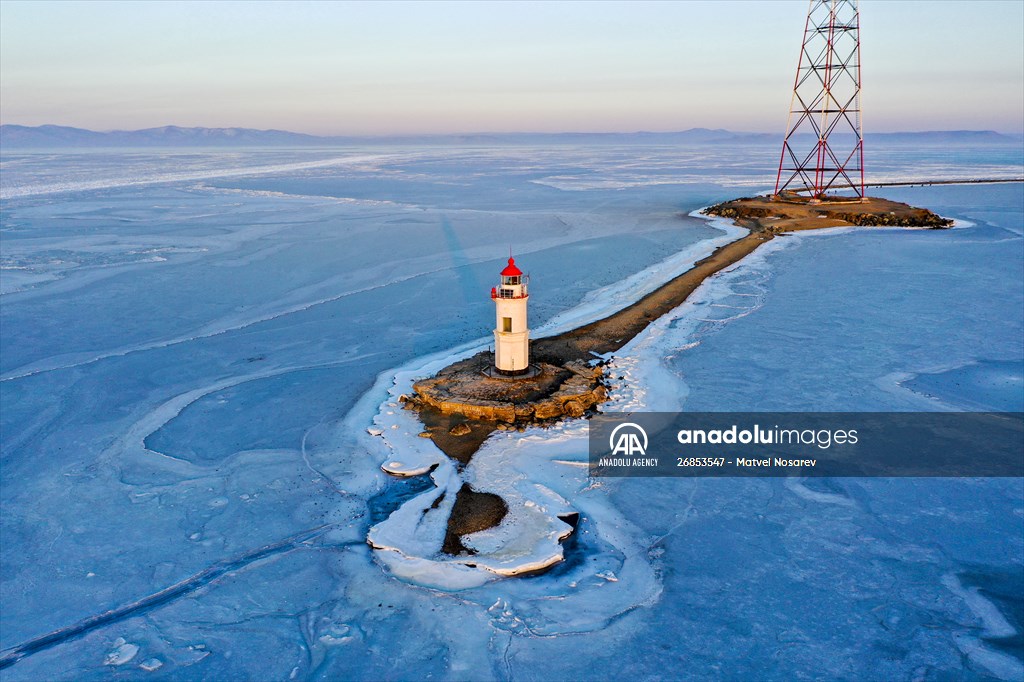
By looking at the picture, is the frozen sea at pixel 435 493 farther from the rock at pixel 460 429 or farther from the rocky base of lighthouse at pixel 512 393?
the rock at pixel 460 429

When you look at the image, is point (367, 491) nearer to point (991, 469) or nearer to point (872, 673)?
point (872, 673)

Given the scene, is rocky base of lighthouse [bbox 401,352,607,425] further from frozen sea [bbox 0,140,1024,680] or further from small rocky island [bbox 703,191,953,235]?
small rocky island [bbox 703,191,953,235]

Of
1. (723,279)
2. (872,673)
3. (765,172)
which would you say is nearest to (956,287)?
(723,279)

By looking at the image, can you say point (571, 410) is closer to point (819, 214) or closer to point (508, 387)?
point (508, 387)
